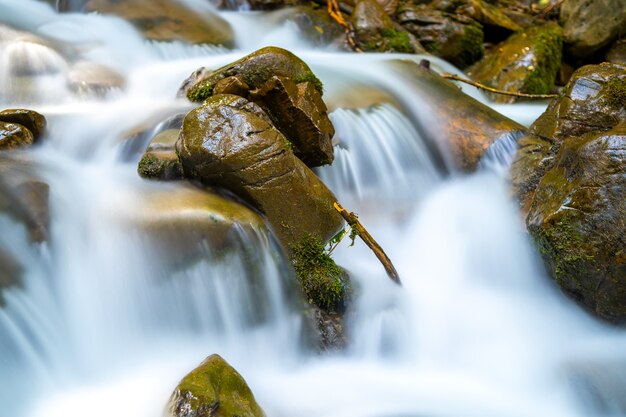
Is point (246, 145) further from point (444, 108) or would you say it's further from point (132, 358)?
point (444, 108)

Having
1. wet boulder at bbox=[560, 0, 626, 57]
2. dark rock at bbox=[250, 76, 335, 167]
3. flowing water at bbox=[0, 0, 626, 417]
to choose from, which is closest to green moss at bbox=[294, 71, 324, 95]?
dark rock at bbox=[250, 76, 335, 167]

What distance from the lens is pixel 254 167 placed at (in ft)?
12.6

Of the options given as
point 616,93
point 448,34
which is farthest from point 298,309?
point 448,34

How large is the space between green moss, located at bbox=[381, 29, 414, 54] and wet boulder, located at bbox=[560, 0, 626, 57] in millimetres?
2943

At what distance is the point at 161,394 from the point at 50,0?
7655 millimetres

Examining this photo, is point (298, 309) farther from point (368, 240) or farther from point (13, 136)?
point (13, 136)

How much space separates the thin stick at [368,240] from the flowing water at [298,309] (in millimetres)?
117

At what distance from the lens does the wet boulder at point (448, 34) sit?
958 cm

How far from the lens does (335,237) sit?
13.5 feet

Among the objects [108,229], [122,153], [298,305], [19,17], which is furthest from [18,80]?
[298,305]

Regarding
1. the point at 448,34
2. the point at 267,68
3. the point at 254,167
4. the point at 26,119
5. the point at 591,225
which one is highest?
the point at 591,225

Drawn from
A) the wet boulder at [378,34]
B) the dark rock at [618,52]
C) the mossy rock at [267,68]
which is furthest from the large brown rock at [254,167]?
the dark rock at [618,52]

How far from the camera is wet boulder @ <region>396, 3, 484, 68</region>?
9.58 meters

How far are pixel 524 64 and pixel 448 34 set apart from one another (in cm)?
154
